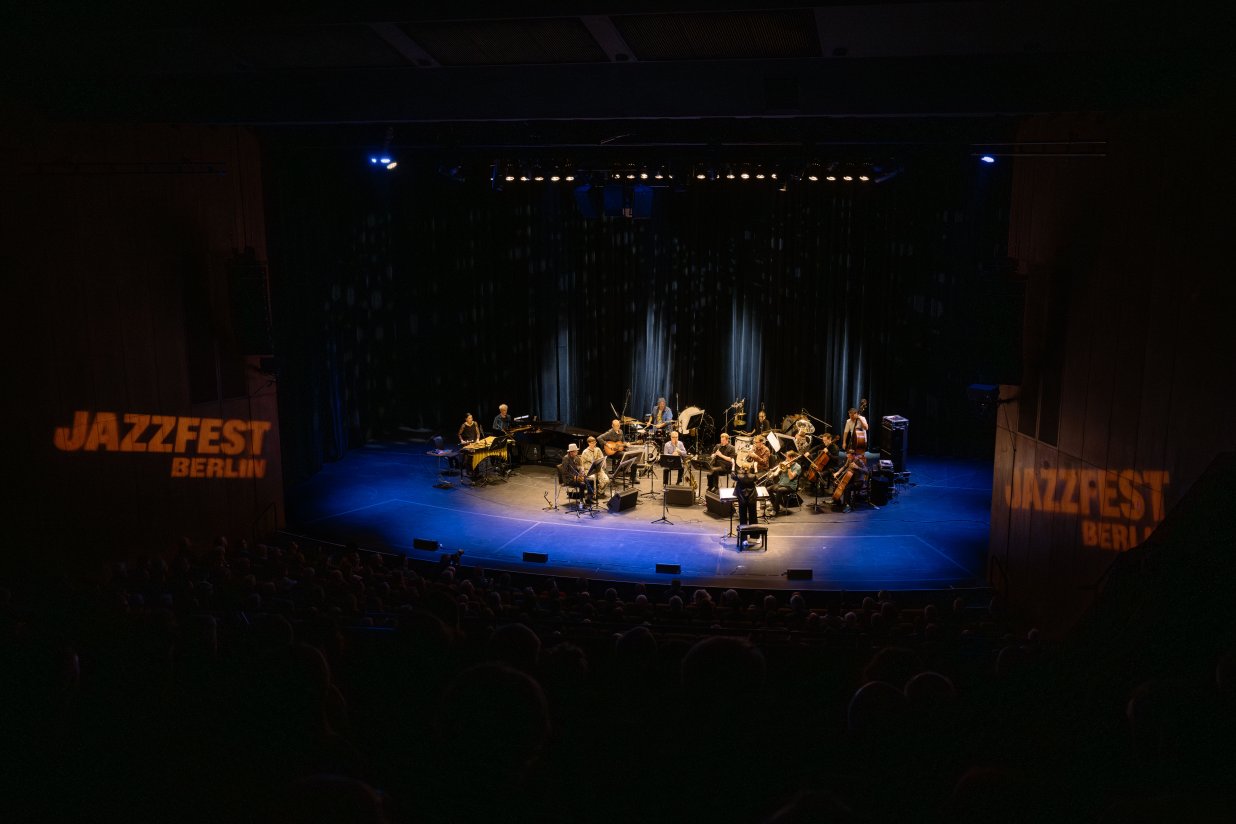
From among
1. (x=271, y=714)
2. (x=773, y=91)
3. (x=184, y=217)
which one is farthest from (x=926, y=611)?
(x=184, y=217)

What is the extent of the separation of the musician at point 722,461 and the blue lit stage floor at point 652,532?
58 centimetres

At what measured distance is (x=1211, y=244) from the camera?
671 cm

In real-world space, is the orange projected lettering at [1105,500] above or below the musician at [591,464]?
above

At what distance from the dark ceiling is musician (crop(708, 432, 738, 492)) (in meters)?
5.30

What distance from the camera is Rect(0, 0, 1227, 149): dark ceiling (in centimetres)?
572

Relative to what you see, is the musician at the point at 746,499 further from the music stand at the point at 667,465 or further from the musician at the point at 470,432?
the musician at the point at 470,432

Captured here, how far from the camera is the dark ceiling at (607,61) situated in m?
5.72

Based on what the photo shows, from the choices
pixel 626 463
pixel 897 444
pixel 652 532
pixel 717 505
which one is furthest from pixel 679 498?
pixel 897 444

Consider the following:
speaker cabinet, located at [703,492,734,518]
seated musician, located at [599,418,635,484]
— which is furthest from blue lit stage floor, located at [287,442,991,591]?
seated musician, located at [599,418,635,484]

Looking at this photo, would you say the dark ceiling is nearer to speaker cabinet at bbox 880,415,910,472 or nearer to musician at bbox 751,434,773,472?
musician at bbox 751,434,773,472

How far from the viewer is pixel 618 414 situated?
20.2m

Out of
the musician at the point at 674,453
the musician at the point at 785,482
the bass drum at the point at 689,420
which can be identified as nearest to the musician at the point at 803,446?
the musician at the point at 785,482

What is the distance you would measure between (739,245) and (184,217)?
452 inches

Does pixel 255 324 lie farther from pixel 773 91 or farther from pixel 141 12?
pixel 773 91
